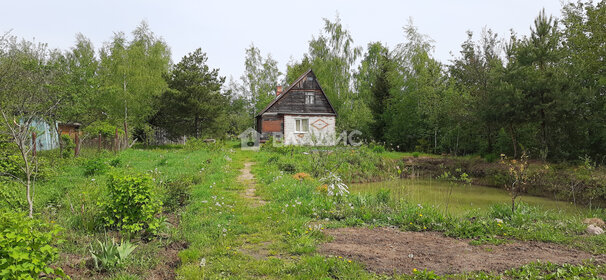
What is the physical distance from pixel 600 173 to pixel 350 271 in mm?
13175

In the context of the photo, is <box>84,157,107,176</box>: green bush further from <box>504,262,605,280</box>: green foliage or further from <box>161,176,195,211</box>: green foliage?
<box>504,262,605,280</box>: green foliage

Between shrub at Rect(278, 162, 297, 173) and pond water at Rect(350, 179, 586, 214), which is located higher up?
shrub at Rect(278, 162, 297, 173)

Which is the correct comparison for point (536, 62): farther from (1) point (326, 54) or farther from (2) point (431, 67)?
(1) point (326, 54)

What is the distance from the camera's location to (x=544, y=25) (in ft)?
51.6

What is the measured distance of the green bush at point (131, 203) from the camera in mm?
4738

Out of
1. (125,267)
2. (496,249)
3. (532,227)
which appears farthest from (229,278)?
(532,227)

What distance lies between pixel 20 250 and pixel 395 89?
26770 millimetres

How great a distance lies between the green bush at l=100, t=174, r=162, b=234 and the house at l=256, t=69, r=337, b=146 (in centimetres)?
2078

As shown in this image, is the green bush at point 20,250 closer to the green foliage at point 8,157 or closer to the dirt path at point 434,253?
the dirt path at point 434,253

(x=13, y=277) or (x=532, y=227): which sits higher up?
(x=13, y=277)

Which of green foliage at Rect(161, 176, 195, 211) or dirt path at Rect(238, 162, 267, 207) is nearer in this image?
green foliage at Rect(161, 176, 195, 211)

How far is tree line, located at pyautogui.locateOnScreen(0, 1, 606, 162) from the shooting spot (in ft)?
47.6

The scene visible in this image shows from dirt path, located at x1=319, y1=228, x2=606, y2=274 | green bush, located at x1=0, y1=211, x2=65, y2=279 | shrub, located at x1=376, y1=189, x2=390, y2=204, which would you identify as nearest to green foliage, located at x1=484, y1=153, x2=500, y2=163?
shrub, located at x1=376, y1=189, x2=390, y2=204

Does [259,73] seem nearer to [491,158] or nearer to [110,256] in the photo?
[491,158]
